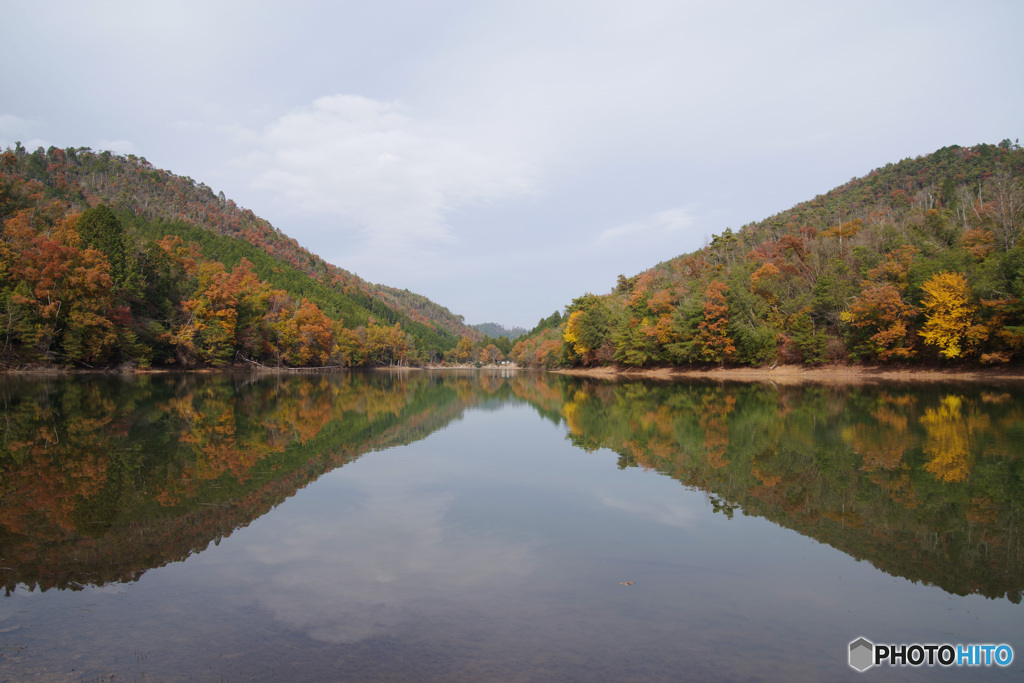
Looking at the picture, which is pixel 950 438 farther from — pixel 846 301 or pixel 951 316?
pixel 846 301

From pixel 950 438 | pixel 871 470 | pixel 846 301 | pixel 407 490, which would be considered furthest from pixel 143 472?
pixel 846 301

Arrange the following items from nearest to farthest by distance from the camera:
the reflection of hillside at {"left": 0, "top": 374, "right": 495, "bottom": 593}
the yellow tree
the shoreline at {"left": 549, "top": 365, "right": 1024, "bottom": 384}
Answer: the reflection of hillside at {"left": 0, "top": 374, "right": 495, "bottom": 593} → the yellow tree → the shoreline at {"left": 549, "top": 365, "right": 1024, "bottom": 384}

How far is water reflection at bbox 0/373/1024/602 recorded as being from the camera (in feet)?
19.9

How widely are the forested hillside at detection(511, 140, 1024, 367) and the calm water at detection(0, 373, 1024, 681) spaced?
28094 mm

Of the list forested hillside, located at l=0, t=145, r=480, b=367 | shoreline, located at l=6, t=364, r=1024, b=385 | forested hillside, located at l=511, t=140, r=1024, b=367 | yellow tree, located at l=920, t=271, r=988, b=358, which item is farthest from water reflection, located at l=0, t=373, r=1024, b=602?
forested hillside, located at l=0, t=145, r=480, b=367

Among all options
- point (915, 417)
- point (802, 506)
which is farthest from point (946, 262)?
point (802, 506)

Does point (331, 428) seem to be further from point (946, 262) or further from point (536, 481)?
point (946, 262)

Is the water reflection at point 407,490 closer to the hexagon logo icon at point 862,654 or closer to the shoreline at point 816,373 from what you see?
the hexagon logo icon at point 862,654

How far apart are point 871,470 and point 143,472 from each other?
13.8m

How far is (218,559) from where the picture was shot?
6402 mm

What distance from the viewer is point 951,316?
118 feet

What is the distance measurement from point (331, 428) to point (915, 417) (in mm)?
19426

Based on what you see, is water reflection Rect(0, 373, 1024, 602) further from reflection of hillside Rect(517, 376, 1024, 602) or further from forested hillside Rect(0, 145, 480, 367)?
forested hillside Rect(0, 145, 480, 367)

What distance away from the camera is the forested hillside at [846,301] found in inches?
1414
